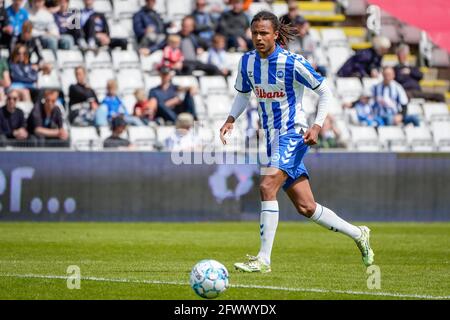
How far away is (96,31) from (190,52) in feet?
6.82

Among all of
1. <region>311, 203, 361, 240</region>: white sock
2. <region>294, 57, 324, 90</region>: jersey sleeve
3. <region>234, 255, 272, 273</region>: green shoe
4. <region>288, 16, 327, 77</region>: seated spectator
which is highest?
<region>288, 16, 327, 77</region>: seated spectator

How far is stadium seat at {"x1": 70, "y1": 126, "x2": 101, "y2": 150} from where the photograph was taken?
1947cm

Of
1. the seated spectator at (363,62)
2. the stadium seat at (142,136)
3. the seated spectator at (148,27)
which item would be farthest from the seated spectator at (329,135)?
the seated spectator at (148,27)

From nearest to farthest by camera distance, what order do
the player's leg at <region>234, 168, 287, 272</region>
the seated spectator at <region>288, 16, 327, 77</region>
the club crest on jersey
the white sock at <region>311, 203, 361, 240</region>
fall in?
the player's leg at <region>234, 168, 287, 272</region> → the club crest on jersey → the white sock at <region>311, 203, 361, 240</region> → the seated spectator at <region>288, 16, 327, 77</region>

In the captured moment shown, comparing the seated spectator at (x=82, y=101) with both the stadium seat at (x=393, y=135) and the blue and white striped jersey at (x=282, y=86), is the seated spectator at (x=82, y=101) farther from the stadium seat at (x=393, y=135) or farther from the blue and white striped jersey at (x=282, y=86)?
→ the blue and white striped jersey at (x=282, y=86)

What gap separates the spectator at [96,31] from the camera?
862 inches

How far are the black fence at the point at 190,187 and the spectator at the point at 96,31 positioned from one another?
11.6 feet

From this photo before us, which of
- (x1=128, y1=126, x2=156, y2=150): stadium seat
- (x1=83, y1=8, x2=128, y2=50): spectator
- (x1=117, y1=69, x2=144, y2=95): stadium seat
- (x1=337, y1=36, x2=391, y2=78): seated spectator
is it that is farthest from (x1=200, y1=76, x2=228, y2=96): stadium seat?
(x1=337, y1=36, x2=391, y2=78): seated spectator

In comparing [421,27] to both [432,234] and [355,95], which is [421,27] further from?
[432,234]

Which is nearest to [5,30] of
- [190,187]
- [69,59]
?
[69,59]

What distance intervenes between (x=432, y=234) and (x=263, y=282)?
334 inches

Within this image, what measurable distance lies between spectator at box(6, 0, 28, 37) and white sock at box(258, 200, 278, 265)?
11.8m

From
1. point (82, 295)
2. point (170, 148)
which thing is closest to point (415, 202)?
point (170, 148)

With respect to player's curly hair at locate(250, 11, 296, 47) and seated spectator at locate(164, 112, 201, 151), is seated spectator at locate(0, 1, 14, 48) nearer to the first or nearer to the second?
seated spectator at locate(164, 112, 201, 151)
